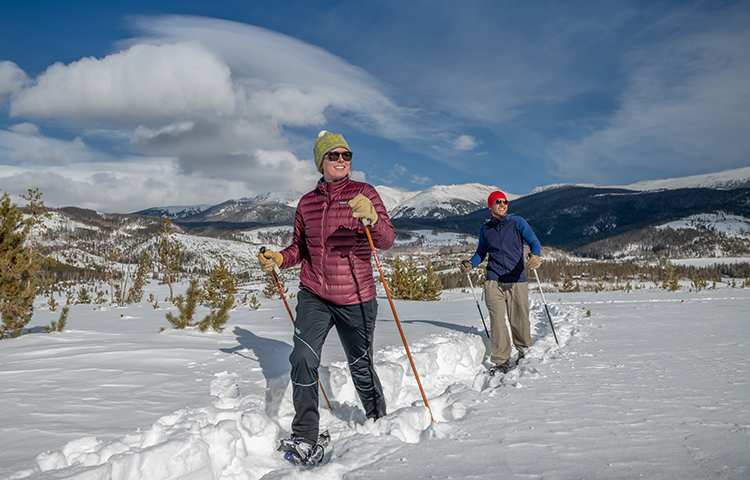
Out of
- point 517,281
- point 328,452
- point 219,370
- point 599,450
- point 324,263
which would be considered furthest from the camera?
point 517,281

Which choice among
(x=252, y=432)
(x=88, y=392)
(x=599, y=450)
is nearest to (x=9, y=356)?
(x=88, y=392)

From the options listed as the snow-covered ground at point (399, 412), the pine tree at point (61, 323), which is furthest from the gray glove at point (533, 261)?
the pine tree at point (61, 323)

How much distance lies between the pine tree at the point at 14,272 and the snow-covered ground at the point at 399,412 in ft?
2.80

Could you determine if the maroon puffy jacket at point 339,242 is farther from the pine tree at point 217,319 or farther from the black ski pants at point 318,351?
the pine tree at point 217,319

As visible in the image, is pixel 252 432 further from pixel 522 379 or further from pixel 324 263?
pixel 522 379

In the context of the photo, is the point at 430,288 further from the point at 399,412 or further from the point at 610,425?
the point at 610,425

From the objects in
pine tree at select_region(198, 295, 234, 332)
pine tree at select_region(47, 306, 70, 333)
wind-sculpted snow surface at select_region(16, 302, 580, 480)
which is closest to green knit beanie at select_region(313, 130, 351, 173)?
wind-sculpted snow surface at select_region(16, 302, 580, 480)

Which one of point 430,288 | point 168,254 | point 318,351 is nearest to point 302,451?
point 318,351

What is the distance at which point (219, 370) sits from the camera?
5453 millimetres

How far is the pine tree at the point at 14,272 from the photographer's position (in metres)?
7.54

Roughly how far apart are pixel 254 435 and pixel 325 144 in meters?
2.34

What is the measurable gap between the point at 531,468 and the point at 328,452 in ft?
5.03

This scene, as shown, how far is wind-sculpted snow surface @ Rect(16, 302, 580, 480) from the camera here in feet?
9.04

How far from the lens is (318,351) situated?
3674mm
